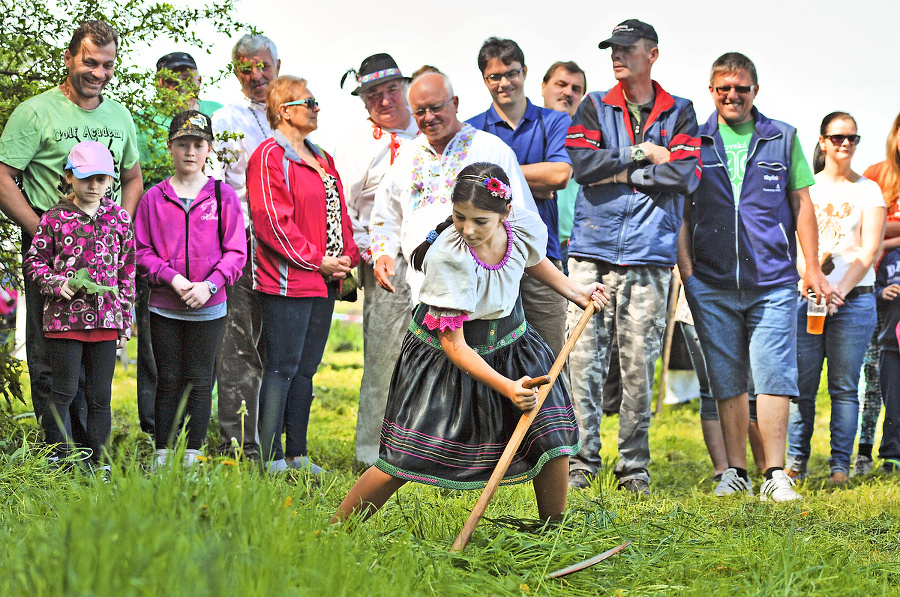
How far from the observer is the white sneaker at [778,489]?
5406mm

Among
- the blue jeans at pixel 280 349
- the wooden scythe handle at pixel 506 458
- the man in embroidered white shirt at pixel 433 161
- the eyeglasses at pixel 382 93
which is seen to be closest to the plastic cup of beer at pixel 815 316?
the man in embroidered white shirt at pixel 433 161

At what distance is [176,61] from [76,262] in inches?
90.3

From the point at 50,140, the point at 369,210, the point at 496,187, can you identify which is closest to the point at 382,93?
the point at 369,210

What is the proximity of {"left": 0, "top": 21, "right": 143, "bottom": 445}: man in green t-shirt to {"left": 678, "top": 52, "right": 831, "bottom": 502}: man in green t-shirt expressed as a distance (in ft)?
11.4

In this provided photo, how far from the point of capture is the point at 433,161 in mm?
5211

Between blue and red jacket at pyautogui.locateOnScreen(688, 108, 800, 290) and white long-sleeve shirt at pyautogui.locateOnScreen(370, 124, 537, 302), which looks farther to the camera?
blue and red jacket at pyautogui.locateOnScreen(688, 108, 800, 290)

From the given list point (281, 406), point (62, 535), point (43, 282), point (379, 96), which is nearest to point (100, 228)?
point (43, 282)

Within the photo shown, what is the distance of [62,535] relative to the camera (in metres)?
2.53

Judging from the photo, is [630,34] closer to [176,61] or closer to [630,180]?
[630,180]

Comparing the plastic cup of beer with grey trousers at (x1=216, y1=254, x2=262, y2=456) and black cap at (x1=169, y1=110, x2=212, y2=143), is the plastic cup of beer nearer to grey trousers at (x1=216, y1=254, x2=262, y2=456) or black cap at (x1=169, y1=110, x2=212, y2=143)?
grey trousers at (x1=216, y1=254, x2=262, y2=456)

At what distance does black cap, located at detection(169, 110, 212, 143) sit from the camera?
5.27 meters

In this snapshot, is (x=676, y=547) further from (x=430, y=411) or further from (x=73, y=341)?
(x=73, y=341)

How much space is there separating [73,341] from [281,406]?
1.32m

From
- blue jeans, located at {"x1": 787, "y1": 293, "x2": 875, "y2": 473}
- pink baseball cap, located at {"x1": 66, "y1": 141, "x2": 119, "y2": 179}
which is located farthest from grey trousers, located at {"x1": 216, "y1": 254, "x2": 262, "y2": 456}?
blue jeans, located at {"x1": 787, "y1": 293, "x2": 875, "y2": 473}
